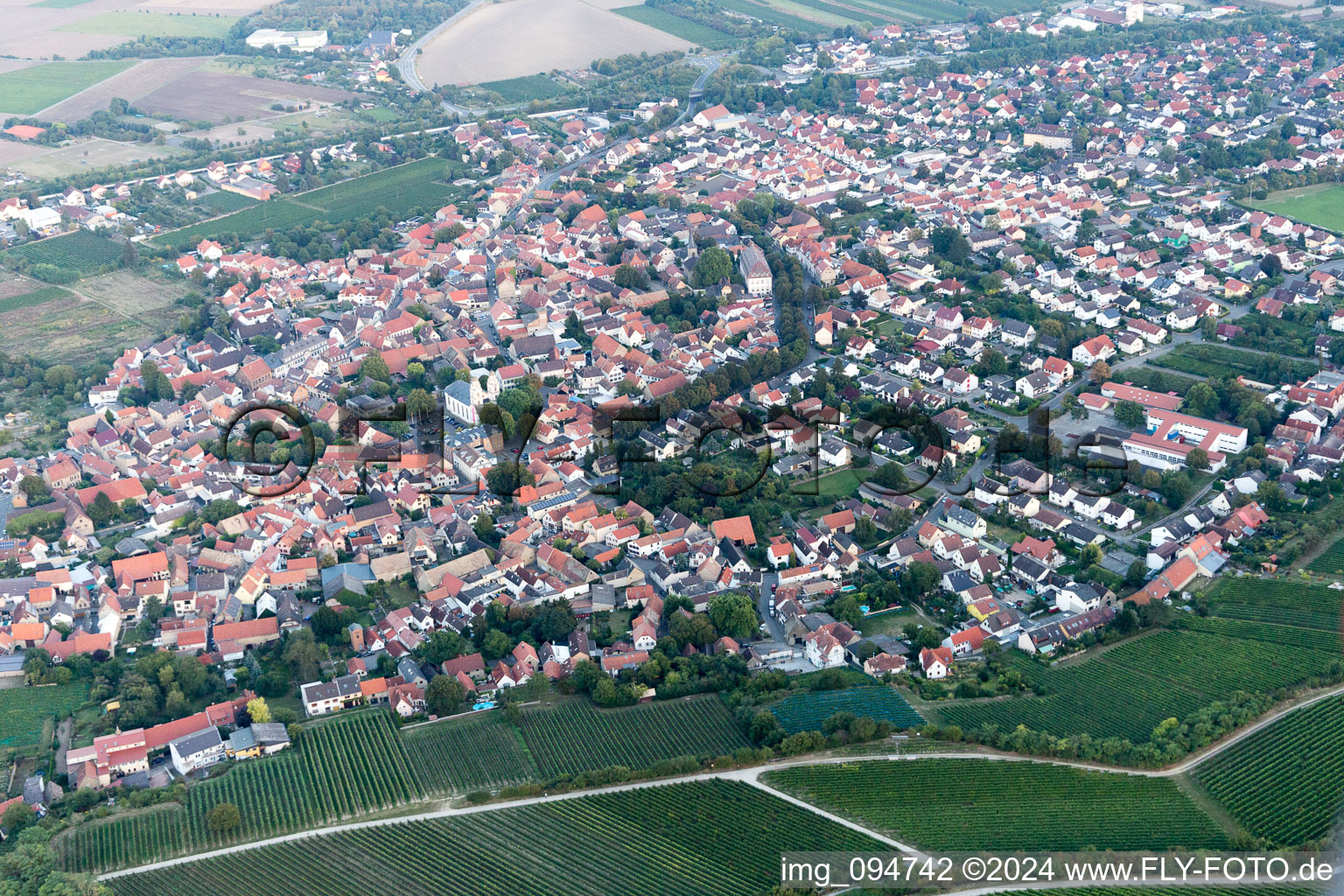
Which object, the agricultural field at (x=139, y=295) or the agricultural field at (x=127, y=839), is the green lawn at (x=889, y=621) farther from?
the agricultural field at (x=139, y=295)

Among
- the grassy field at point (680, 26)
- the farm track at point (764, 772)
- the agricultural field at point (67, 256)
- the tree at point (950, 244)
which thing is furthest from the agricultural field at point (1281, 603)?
the grassy field at point (680, 26)

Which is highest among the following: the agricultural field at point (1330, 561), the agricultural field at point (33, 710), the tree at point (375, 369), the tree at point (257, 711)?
the agricultural field at point (1330, 561)

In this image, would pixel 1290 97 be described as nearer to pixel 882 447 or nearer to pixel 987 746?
pixel 882 447

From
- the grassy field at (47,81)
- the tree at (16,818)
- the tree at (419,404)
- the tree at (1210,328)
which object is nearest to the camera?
the tree at (16,818)

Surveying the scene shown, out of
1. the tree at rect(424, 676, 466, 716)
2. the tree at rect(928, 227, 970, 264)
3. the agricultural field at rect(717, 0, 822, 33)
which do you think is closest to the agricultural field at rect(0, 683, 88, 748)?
the tree at rect(424, 676, 466, 716)

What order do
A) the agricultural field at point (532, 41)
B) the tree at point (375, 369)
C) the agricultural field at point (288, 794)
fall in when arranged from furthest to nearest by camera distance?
1. the agricultural field at point (532, 41)
2. the tree at point (375, 369)
3. the agricultural field at point (288, 794)

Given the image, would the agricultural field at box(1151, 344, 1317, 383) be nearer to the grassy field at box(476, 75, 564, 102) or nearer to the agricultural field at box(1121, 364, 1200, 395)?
the agricultural field at box(1121, 364, 1200, 395)
